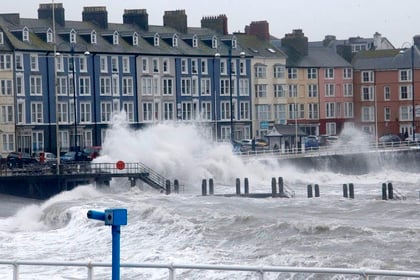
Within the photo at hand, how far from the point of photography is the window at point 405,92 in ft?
357

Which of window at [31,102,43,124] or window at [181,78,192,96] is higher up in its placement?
window at [181,78,192,96]

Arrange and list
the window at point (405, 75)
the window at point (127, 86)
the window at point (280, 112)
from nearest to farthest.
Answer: the window at point (127, 86)
the window at point (280, 112)
the window at point (405, 75)

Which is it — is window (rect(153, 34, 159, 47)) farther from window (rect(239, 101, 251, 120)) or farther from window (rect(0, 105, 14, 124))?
window (rect(0, 105, 14, 124))

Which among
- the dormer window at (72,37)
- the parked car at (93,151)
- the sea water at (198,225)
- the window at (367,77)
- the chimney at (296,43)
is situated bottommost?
the sea water at (198,225)

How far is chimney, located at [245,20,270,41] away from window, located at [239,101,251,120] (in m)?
10.6

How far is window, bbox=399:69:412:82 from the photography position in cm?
10894

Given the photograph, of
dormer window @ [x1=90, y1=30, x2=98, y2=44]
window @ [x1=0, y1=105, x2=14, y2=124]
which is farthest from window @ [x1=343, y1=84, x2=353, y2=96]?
window @ [x1=0, y1=105, x2=14, y2=124]

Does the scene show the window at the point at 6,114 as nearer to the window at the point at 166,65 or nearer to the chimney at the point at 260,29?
the window at the point at 166,65

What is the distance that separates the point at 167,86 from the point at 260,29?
18.4 m

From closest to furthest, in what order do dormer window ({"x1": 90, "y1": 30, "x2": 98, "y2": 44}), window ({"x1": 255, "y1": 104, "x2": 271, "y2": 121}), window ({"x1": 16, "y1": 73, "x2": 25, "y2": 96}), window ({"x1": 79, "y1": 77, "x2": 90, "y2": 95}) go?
window ({"x1": 16, "y1": 73, "x2": 25, "y2": 96})
window ({"x1": 79, "y1": 77, "x2": 90, "y2": 95})
dormer window ({"x1": 90, "y1": 30, "x2": 98, "y2": 44})
window ({"x1": 255, "y1": 104, "x2": 271, "y2": 121})

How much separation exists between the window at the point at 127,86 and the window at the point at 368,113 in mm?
28880

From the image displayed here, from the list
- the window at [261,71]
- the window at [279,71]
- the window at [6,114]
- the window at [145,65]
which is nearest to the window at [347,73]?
the window at [279,71]

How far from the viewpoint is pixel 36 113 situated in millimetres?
81688

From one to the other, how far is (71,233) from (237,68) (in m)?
52.3
